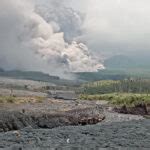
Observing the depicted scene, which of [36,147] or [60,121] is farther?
[60,121]

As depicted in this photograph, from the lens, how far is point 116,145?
43.2 metres

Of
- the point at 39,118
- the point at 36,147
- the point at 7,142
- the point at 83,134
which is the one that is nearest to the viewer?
the point at 36,147

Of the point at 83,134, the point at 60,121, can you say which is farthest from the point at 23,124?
the point at 83,134

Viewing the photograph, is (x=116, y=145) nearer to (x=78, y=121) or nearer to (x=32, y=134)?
(x=32, y=134)

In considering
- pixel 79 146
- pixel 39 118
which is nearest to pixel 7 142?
pixel 79 146

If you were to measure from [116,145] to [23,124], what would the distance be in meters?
29.0

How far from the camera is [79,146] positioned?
42.2 meters

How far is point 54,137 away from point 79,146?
9519 millimetres

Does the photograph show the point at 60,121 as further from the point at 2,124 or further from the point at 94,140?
the point at 94,140

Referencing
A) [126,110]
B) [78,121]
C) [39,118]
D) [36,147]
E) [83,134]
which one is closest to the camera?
[36,147]

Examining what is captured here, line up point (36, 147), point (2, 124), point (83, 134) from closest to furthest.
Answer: point (36, 147) < point (83, 134) < point (2, 124)

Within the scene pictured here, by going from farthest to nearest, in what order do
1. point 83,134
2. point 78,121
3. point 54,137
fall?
point 78,121 < point 83,134 < point 54,137

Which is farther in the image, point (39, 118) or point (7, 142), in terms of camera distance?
point (39, 118)

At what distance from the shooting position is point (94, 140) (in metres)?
47.8
